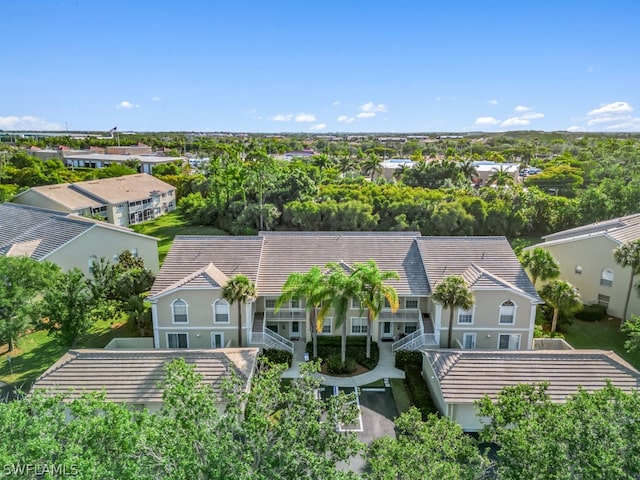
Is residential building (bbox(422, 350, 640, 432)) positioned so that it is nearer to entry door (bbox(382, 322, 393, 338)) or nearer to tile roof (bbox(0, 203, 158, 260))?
entry door (bbox(382, 322, 393, 338))

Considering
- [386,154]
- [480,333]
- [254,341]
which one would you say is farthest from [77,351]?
[386,154]

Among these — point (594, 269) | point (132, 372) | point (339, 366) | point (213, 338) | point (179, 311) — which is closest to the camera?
point (132, 372)

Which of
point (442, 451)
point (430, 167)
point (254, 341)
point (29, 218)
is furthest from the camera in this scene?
point (430, 167)

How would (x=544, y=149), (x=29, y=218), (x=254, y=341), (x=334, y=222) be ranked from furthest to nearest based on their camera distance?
(x=544, y=149)
(x=334, y=222)
(x=29, y=218)
(x=254, y=341)

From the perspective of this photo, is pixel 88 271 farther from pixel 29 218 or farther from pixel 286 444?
pixel 286 444

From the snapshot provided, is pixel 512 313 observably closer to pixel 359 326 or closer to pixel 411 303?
pixel 411 303

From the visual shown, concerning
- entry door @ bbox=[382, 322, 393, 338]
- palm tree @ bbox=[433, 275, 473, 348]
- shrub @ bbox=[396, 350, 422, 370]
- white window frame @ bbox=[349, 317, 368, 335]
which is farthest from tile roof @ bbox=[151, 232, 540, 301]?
shrub @ bbox=[396, 350, 422, 370]

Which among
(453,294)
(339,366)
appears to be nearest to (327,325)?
(339,366)
